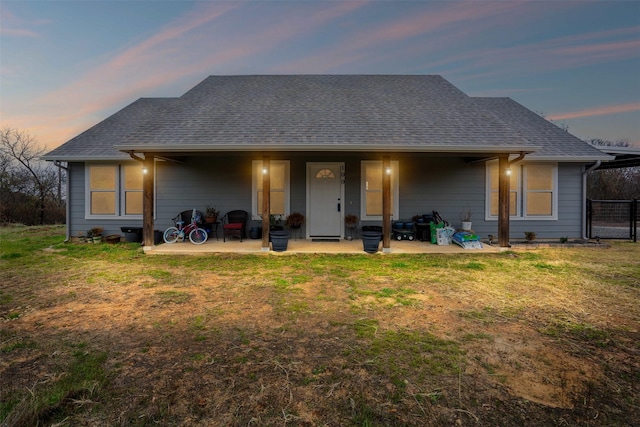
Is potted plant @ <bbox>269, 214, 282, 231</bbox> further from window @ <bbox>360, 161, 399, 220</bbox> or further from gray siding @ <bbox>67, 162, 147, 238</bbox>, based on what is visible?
gray siding @ <bbox>67, 162, 147, 238</bbox>

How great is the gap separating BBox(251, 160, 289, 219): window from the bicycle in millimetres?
1513

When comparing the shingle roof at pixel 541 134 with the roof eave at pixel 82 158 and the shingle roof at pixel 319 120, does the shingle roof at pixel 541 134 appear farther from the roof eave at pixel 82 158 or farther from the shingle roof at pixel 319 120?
the roof eave at pixel 82 158

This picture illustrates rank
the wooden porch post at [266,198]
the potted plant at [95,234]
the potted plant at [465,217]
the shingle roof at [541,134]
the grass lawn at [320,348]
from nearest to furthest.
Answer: the grass lawn at [320,348]
the wooden porch post at [266,198]
the shingle roof at [541,134]
the potted plant at [465,217]
the potted plant at [95,234]

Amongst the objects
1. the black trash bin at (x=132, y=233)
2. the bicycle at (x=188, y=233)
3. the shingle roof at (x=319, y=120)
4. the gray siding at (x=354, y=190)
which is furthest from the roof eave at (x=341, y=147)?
the black trash bin at (x=132, y=233)

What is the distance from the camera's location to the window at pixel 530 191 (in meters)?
8.62

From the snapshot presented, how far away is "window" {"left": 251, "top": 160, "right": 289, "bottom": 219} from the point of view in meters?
8.65

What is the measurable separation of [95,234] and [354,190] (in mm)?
7396

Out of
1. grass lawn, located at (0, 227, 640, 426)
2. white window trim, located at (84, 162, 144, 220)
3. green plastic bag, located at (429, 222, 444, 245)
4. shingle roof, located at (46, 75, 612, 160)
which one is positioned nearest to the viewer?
grass lawn, located at (0, 227, 640, 426)

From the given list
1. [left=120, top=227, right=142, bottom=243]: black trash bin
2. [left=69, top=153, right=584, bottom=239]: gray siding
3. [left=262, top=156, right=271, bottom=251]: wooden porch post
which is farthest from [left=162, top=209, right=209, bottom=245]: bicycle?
[left=262, top=156, right=271, bottom=251]: wooden porch post

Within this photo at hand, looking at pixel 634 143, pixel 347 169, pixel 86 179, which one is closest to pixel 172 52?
pixel 86 179

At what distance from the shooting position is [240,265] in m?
6.05

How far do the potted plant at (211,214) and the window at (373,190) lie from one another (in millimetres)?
4097

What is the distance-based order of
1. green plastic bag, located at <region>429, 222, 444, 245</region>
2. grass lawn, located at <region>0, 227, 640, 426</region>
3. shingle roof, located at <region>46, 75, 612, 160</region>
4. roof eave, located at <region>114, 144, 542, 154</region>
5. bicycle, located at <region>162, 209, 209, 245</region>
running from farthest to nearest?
bicycle, located at <region>162, 209, 209, 245</region> < green plastic bag, located at <region>429, 222, 444, 245</region> < shingle roof, located at <region>46, 75, 612, 160</region> < roof eave, located at <region>114, 144, 542, 154</region> < grass lawn, located at <region>0, 227, 640, 426</region>

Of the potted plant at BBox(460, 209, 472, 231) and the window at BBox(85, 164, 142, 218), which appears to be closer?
Answer: the potted plant at BBox(460, 209, 472, 231)
